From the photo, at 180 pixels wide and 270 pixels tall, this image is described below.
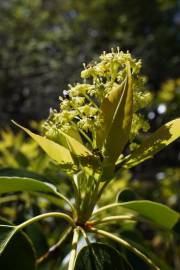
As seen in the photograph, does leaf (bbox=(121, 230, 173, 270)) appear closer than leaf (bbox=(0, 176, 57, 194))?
No

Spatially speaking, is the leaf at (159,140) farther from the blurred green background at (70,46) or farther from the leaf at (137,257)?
the blurred green background at (70,46)

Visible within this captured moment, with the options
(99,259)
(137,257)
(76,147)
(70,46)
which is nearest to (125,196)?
(137,257)

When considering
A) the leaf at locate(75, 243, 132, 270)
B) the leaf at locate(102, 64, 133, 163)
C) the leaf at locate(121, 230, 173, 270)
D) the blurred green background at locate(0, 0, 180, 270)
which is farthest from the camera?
the blurred green background at locate(0, 0, 180, 270)

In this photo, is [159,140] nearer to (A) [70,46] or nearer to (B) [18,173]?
(B) [18,173]

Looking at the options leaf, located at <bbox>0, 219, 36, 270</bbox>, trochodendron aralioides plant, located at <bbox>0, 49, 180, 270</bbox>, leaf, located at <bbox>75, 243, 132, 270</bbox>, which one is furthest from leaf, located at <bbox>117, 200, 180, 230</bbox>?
leaf, located at <bbox>0, 219, 36, 270</bbox>

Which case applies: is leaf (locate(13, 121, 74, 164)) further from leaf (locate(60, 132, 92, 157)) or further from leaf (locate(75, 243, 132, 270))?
leaf (locate(75, 243, 132, 270))

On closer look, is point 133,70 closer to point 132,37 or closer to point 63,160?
point 63,160
